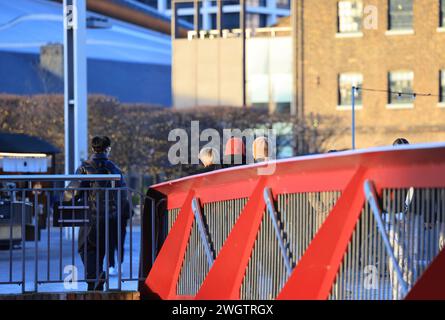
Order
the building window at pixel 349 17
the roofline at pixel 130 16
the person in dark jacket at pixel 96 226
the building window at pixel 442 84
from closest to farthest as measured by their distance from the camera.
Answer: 1. the person in dark jacket at pixel 96 226
2. the building window at pixel 442 84
3. the building window at pixel 349 17
4. the roofline at pixel 130 16

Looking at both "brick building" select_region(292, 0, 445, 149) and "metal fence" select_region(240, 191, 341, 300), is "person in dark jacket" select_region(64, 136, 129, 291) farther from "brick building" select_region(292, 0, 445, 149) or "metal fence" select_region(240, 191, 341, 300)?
"brick building" select_region(292, 0, 445, 149)

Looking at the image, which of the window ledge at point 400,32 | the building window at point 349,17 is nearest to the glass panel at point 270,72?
the building window at point 349,17

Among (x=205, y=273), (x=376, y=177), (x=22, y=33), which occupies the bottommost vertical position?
(x=205, y=273)

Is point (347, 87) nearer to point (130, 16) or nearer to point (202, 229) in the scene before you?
point (130, 16)

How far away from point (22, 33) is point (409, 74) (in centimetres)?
2494

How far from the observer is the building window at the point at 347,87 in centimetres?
5666

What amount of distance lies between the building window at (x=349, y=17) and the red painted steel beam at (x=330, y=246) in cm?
5042

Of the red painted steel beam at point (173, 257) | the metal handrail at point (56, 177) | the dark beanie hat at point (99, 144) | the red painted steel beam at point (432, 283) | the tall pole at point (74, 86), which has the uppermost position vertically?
the tall pole at point (74, 86)

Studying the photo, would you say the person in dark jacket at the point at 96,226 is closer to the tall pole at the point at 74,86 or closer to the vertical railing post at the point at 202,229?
the vertical railing post at the point at 202,229

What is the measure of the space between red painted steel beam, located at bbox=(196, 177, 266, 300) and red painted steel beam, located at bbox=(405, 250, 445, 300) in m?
2.11

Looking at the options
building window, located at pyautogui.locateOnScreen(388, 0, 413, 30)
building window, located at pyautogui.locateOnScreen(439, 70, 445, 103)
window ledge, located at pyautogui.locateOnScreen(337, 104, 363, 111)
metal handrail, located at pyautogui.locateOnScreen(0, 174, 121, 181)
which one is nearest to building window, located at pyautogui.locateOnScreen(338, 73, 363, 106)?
window ledge, located at pyautogui.locateOnScreen(337, 104, 363, 111)
